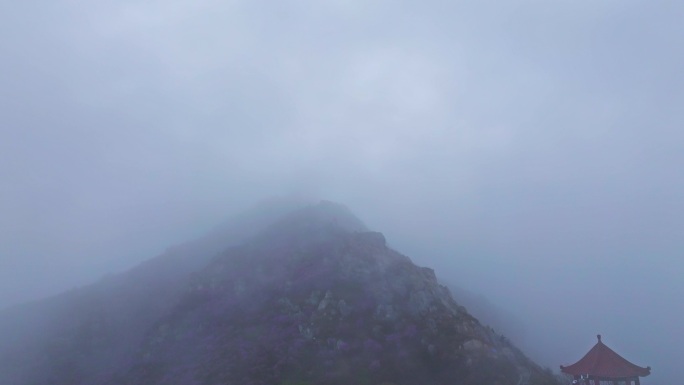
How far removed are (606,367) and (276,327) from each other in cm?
2485

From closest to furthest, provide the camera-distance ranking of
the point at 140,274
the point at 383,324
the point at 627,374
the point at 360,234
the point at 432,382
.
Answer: the point at 627,374 < the point at 432,382 < the point at 383,324 < the point at 360,234 < the point at 140,274

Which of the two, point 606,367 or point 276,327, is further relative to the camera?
point 276,327

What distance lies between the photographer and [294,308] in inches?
1953

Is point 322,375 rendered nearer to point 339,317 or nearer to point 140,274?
point 339,317

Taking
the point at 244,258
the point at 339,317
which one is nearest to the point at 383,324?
the point at 339,317

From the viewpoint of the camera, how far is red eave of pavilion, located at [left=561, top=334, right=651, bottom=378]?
109ft

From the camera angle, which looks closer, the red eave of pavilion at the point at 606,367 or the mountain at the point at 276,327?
the red eave of pavilion at the point at 606,367

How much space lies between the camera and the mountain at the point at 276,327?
42.7m

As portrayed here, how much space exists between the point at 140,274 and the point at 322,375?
34.0 m

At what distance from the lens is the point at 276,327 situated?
47.9m

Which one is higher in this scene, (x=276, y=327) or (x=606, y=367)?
(x=606, y=367)

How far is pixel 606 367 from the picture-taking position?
3359 cm

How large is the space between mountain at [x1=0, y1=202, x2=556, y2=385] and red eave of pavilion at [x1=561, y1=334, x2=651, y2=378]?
739cm

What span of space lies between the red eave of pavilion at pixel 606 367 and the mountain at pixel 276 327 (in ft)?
24.2
